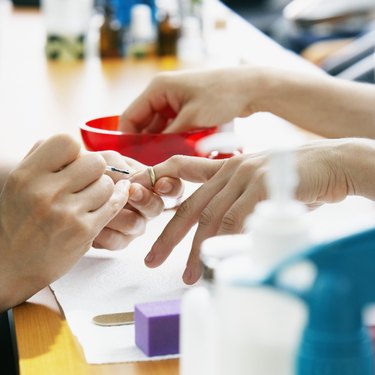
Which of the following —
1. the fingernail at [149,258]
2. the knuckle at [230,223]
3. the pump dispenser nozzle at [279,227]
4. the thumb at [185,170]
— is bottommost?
the fingernail at [149,258]

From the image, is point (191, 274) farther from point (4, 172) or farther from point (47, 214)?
point (4, 172)

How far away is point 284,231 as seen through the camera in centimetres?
54

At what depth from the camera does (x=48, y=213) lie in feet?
3.18

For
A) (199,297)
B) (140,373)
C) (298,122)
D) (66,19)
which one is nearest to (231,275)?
(199,297)

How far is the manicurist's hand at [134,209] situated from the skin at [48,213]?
0.11 metres

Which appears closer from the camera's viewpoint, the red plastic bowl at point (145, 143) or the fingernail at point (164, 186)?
the fingernail at point (164, 186)

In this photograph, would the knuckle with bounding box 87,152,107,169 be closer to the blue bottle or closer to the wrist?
the wrist

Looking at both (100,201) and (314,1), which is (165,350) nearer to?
(100,201)

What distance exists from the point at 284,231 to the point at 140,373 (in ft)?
1.05

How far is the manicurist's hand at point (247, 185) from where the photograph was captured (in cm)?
100

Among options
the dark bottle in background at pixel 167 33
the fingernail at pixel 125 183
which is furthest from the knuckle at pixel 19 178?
the dark bottle in background at pixel 167 33

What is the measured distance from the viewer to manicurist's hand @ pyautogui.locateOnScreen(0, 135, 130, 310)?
3.19 feet

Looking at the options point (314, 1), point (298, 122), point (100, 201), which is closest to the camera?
point (100, 201)

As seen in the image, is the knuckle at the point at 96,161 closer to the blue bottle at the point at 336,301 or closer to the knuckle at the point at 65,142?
the knuckle at the point at 65,142
